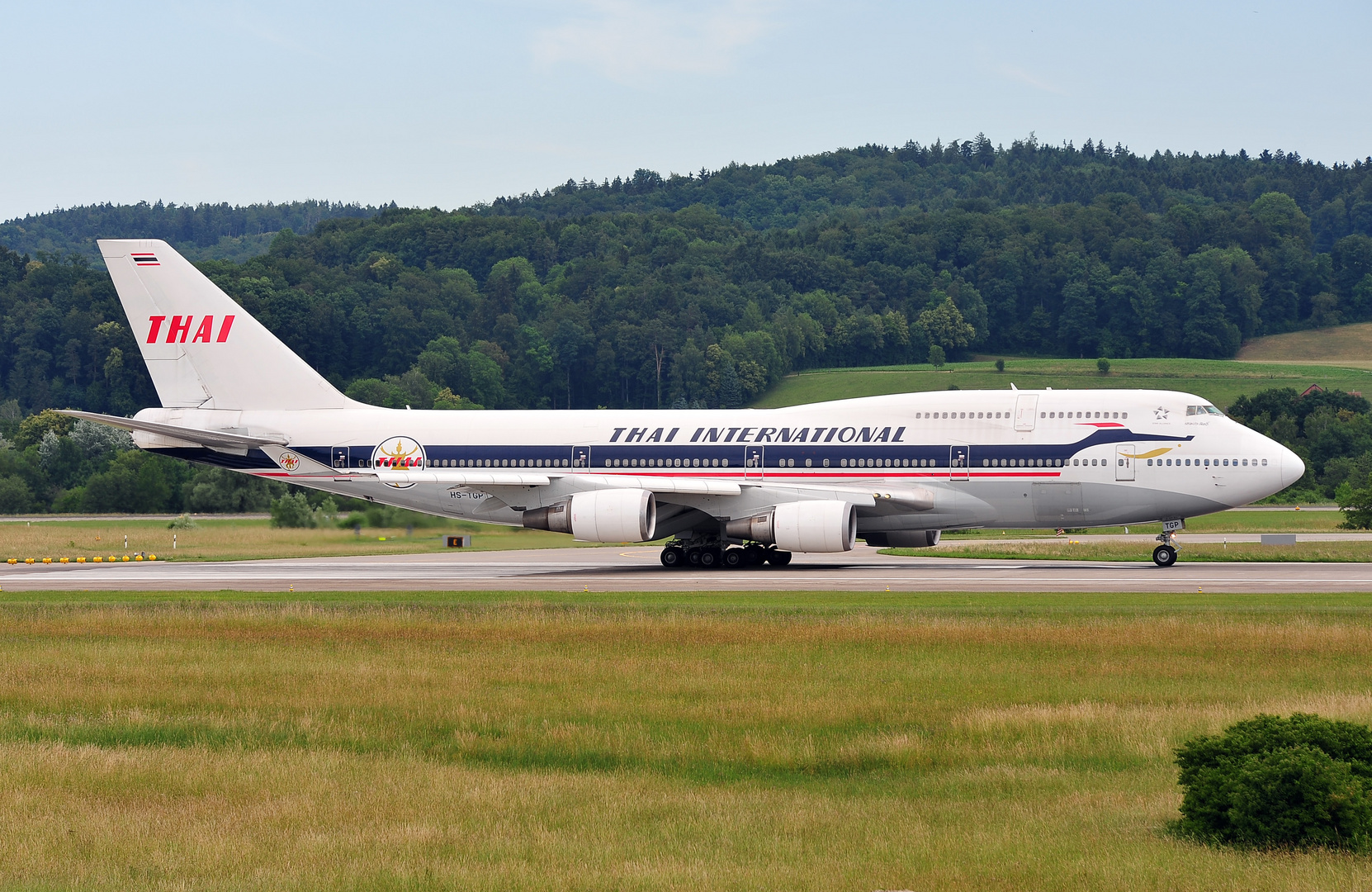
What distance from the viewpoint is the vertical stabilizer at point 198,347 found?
44.7 m

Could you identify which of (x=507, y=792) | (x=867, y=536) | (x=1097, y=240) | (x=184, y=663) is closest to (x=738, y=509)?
(x=867, y=536)

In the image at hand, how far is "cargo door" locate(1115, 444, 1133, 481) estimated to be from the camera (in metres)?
39.4

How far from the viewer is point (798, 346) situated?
151375 mm

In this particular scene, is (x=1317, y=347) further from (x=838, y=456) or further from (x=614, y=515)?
(x=614, y=515)

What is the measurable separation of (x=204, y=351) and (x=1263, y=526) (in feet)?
150

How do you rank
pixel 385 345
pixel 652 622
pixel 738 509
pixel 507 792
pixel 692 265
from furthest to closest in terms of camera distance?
pixel 692 265, pixel 385 345, pixel 738 509, pixel 652 622, pixel 507 792

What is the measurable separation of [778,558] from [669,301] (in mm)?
118100

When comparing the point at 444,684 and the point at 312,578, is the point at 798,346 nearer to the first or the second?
the point at 312,578

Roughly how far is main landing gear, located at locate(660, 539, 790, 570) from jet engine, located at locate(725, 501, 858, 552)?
8.65 feet

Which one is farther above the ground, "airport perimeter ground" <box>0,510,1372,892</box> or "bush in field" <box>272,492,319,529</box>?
"bush in field" <box>272,492,319,529</box>

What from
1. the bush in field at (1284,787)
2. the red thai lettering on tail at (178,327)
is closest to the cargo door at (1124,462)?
the red thai lettering on tail at (178,327)

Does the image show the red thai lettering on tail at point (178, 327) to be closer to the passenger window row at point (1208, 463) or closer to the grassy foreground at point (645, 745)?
the grassy foreground at point (645, 745)

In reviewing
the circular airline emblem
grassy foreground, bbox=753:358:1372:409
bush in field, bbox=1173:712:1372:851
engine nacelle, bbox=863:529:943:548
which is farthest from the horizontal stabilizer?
grassy foreground, bbox=753:358:1372:409

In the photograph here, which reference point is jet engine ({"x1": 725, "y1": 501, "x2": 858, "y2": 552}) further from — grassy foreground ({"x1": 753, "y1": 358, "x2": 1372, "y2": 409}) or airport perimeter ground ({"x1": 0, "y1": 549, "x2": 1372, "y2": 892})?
grassy foreground ({"x1": 753, "y1": 358, "x2": 1372, "y2": 409})
